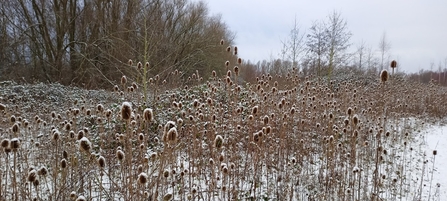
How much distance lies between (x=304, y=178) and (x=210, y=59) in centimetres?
1410

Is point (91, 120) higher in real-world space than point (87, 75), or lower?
lower

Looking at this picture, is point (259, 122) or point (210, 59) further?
point (210, 59)

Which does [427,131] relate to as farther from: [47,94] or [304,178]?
[47,94]

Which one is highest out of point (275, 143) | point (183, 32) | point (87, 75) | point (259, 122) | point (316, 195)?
point (183, 32)

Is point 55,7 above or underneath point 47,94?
above

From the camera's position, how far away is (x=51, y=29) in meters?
14.3

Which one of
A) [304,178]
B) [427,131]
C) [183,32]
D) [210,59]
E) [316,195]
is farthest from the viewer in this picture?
[210,59]

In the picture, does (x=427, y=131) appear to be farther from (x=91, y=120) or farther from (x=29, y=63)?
(x=29, y=63)

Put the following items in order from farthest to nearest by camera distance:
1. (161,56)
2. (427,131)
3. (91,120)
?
1. (161,56)
2. (427,131)
3. (91,120)

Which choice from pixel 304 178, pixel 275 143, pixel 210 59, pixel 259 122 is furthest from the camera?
pixel 210 59

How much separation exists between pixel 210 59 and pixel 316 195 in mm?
14637

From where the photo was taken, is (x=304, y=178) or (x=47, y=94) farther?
(x=47, y=94)

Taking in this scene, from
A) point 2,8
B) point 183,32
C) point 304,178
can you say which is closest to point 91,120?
point 304,178

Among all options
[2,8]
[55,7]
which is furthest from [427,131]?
[2,8]
